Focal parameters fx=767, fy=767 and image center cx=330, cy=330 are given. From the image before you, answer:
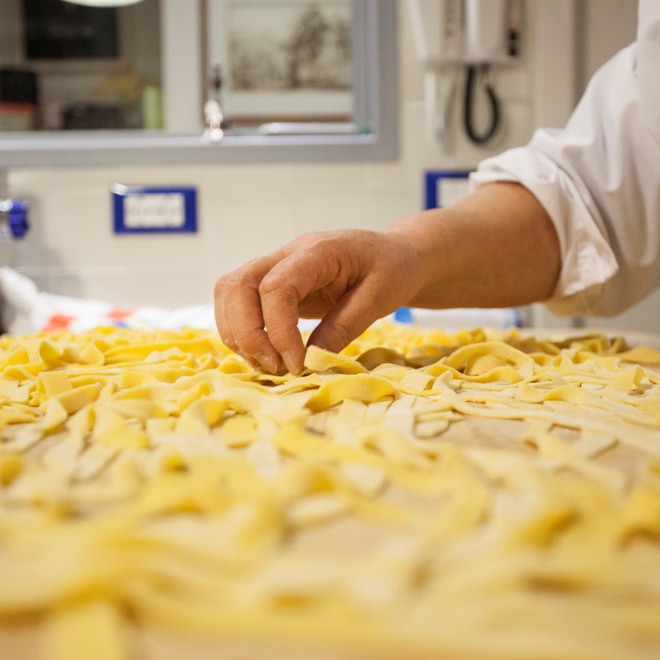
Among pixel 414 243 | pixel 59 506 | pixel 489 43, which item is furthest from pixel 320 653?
pixel 489 43

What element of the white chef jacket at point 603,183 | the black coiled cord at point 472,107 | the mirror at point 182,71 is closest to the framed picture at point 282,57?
the mirror at point 182,71

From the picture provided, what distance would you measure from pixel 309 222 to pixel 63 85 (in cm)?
106

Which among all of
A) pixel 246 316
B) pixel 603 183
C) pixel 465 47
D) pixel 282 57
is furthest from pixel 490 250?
pixel 282 57

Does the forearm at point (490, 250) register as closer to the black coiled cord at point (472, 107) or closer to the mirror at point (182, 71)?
the black coiled cord at point (472, 107)

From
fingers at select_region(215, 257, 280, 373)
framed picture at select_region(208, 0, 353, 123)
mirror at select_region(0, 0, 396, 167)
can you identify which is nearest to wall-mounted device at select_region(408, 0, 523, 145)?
mirror at select_region(0, 0, 396, 167)

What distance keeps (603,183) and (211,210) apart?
1.38 meters

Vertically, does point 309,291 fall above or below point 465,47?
below

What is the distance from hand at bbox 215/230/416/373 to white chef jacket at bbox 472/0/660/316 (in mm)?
334

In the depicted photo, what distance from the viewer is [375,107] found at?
89.9 inches

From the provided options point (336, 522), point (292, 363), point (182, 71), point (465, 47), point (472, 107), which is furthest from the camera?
point (182, 71)

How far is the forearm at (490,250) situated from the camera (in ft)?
3.46

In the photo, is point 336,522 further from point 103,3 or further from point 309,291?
point 103,3

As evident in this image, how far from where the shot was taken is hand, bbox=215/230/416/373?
82 centimetres

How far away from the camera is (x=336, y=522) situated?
38 centimetres
